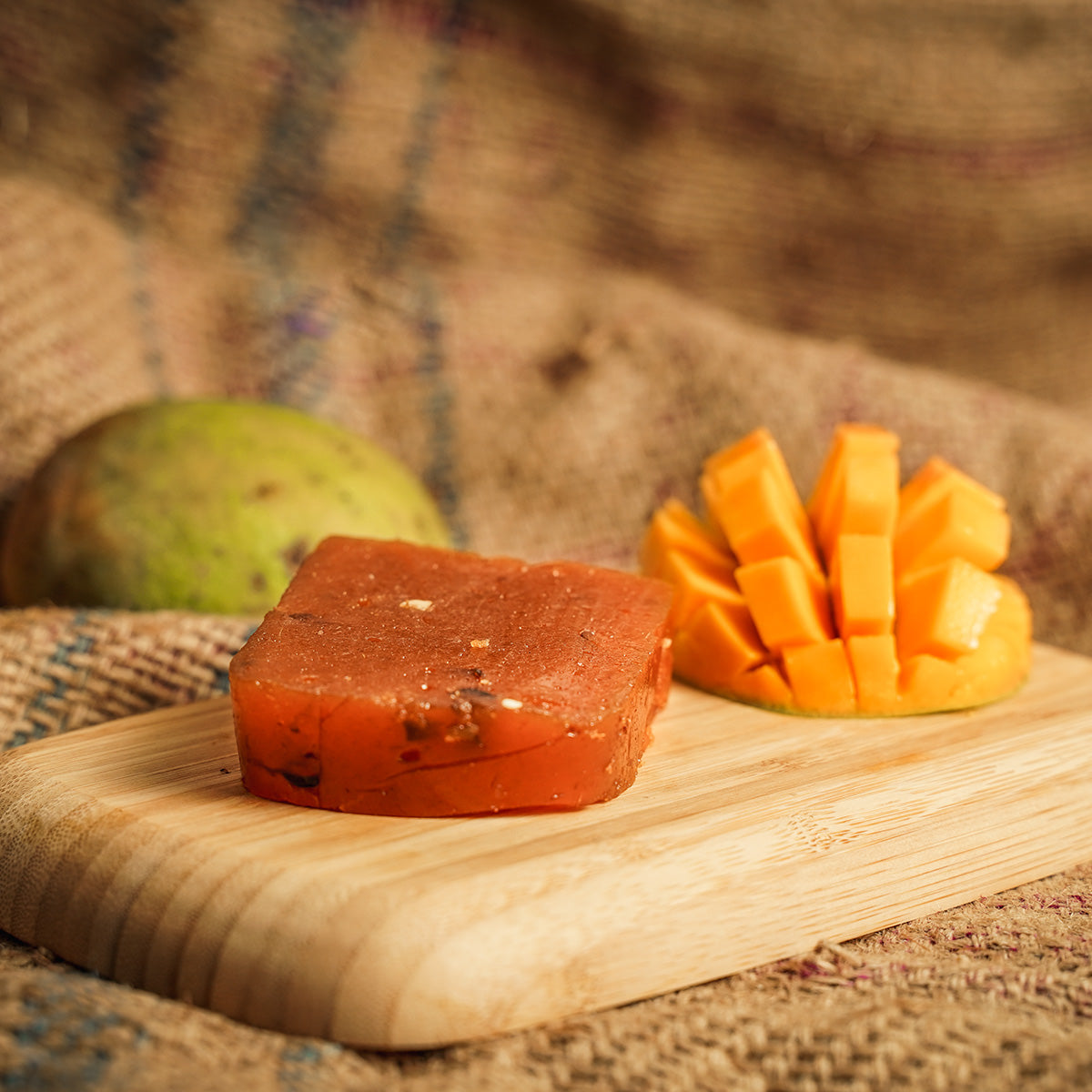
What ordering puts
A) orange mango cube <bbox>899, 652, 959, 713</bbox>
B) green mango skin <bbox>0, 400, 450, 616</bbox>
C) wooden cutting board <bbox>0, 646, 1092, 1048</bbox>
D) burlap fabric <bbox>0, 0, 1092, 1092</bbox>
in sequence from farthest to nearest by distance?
burlap fabric <bbox>0, 0, 1092, 1092</bbox>
green mango skin <bbox>0, 400, 450, 616</bbox>
orange mango cube <bbox>899, 652, 959, 713</bbox>
wooden cutting board <bbox>0, 646, 1092, 1048</bbox>

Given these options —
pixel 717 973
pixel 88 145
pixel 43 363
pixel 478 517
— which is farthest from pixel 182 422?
pixel 717 973

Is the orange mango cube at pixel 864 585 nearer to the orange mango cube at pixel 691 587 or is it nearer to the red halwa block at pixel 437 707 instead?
the orange mango cube at pixel 691 587

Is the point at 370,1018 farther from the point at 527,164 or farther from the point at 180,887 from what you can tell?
the point at 527,164

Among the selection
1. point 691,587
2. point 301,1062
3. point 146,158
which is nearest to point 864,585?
point 691,587

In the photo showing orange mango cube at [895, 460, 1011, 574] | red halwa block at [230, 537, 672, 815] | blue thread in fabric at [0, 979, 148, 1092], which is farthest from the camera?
orange mango cube at [895, 460, 1011, 574]

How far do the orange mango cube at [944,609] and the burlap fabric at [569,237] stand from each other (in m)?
0.85

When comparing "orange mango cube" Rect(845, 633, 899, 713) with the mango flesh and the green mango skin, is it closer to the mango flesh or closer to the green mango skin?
the mango flesh

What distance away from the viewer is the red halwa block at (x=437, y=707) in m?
1.44

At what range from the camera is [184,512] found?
7.25 ft

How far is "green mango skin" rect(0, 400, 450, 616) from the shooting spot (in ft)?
7.22


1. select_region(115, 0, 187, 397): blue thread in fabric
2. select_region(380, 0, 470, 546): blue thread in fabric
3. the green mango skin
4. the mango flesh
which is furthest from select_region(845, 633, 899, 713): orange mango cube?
select_region(115, 0, 187, 397): blue thread in fabric

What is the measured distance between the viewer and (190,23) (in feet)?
9.57

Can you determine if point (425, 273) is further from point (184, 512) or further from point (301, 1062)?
point (301, 1062)

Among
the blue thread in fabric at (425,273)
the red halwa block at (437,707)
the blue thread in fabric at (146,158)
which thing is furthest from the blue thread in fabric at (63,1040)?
the blue thread in fabric at (146,158)
